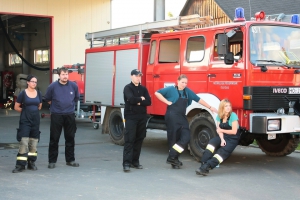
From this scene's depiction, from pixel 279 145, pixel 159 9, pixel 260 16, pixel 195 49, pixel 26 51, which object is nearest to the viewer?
pixel 260 16

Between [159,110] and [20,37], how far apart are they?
22.2 m

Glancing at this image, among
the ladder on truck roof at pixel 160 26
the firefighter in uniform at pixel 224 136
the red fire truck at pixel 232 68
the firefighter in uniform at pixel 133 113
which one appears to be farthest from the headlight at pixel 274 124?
the ladder on truck roof at pixel 160 26

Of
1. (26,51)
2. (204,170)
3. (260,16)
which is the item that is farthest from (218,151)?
(26,51)

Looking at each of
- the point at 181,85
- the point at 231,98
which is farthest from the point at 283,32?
the point at 181,85

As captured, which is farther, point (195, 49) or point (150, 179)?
point (195, 49)

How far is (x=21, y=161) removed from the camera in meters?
8.69

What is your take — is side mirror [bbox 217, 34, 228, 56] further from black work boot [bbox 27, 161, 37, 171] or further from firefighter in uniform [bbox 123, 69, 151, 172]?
black work boot [bbox 27, 161, 37, 171]

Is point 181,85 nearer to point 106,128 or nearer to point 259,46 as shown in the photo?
point 259,46

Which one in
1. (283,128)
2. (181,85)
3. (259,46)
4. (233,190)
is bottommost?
(233,190)

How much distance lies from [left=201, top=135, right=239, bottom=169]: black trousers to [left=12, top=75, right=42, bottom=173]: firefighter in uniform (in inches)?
118

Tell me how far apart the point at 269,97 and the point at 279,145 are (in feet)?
6.41

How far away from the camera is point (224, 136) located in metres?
8.78

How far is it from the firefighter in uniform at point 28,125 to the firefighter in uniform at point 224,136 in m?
2.95

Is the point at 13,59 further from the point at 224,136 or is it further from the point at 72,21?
the point at 224,136
